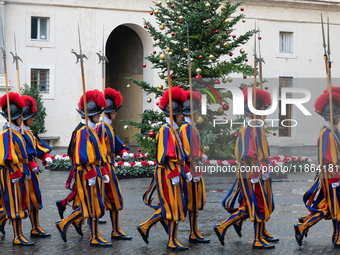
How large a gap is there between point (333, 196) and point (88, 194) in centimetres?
323

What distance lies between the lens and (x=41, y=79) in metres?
29.7

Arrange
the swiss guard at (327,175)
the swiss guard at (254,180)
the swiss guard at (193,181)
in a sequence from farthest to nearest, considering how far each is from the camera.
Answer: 1. the swiss guard at (193,181)
2. the swiss guard at (254,180)
3. the swiss guard at (327,175)

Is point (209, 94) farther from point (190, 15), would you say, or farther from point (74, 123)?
point (74, 123)

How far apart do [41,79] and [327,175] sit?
23097 millimetres

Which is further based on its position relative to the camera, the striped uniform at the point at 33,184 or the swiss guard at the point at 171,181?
the striped uniform at the point at 33,184

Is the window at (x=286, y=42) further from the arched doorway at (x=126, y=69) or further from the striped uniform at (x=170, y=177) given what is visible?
the striped uniform at (x=170, y=177)

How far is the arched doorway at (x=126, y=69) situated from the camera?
110 ft

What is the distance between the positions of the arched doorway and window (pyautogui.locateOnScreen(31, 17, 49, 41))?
5107mm

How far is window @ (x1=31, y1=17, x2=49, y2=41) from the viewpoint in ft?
96.8

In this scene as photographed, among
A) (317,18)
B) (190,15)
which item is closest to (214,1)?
(190,15)

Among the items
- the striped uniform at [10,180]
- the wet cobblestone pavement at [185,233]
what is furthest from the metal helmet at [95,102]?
the wet cobblestone pavement at [185,233]

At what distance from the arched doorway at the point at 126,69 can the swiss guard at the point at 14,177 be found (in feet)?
78.2

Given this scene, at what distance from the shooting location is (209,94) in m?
16.1

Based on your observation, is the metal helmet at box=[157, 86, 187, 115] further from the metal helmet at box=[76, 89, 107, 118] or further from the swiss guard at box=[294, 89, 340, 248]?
the swiss guard at box=[294, 89, 340, 248]
